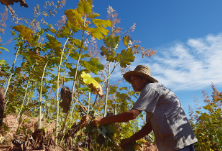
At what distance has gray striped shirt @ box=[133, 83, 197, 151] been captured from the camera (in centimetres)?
183

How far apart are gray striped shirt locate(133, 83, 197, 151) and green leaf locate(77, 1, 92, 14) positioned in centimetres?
139

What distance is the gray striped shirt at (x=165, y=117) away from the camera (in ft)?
6.01

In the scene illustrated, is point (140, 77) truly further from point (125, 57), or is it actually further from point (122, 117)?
point (122, 117)

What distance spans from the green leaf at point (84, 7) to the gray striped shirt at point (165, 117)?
1.39 meters

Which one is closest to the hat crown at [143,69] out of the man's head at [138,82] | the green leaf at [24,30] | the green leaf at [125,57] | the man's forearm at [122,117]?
the man's head at [138,82]

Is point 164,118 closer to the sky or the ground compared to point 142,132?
closer to the sky

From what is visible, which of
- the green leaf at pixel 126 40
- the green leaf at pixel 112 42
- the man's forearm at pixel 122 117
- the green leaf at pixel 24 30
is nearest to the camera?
the man's forearm at pixel 122 117

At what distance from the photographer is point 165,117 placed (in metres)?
1.92

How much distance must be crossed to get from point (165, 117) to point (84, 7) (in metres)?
1.83

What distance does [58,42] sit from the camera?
2703 mm

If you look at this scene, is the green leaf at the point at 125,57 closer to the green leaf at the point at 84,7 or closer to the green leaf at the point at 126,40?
the green leaf at the point at 126,40

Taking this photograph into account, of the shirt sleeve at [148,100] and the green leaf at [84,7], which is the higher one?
the green leaf at [84,7]

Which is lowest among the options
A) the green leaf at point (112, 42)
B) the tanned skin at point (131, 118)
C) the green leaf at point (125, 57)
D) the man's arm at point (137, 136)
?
the man's arm at point (137, 136)

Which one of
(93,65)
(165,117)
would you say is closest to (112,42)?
(93,65)
